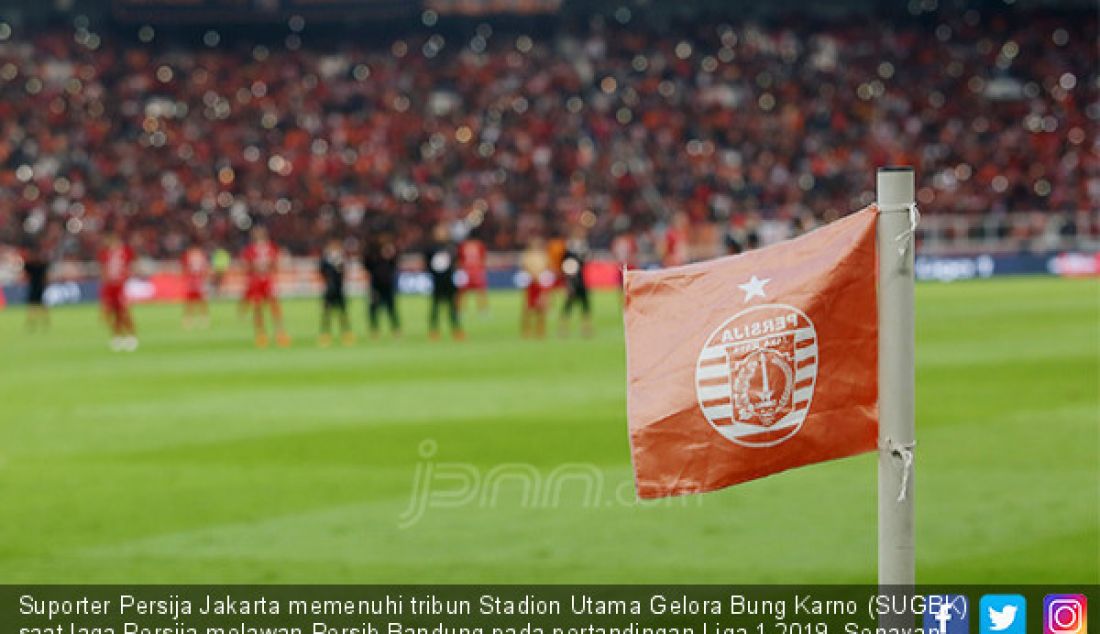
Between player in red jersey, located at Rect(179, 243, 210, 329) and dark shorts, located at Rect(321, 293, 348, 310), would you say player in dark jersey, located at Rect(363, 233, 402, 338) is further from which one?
player in red jersey, located at Rect(179, 243, 210, 329)

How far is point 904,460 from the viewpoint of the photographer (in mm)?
4793

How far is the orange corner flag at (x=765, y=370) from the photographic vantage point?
492cm

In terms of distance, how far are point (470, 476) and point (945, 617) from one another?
732cm

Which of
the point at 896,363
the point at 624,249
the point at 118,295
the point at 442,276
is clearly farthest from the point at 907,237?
the point at 624,249

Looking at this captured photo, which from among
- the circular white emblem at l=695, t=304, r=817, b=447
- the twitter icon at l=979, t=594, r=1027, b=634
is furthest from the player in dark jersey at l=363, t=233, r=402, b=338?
the circular white emblem at l=695, t=304, r=817, b=447

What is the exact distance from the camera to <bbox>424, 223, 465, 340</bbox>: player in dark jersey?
2959cm

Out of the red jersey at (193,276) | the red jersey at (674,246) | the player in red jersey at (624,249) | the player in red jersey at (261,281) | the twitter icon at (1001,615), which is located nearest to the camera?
the twitter icon at (1001,615)

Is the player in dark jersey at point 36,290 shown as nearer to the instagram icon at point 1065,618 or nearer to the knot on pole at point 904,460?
the instagram icon at point 1065,618

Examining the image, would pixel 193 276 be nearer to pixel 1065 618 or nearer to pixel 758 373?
pixel 1065 618

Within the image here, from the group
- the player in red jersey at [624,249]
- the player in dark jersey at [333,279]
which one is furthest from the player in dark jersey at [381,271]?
the player in red jersey at [624,249]

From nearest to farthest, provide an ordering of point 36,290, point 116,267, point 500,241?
point 116,267 < point 36,290 < point 500,241

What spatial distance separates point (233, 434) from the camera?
1622cm

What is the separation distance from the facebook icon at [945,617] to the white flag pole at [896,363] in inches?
43.8
